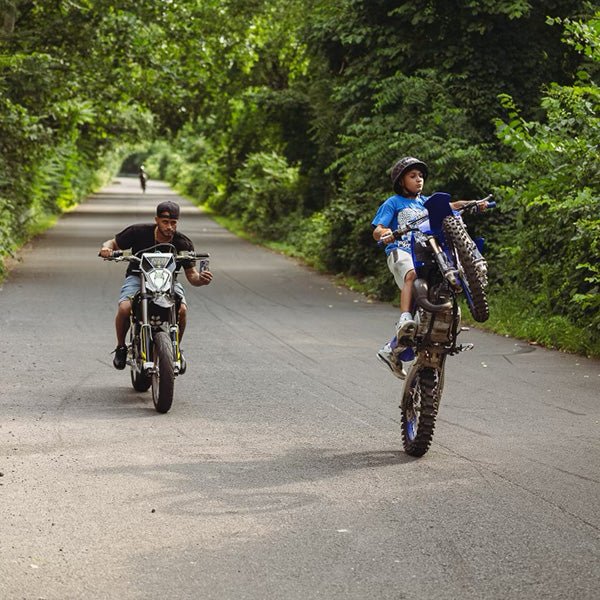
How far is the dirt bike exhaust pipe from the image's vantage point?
7.46m

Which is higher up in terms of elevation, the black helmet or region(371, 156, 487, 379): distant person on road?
the black helmet

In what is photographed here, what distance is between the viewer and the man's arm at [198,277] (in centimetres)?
974

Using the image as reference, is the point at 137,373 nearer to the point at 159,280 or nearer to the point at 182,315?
the point at 182,315

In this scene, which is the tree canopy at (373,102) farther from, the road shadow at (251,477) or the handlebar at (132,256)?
the road shadow at (251,477)

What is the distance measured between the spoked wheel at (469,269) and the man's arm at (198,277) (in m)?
2.99

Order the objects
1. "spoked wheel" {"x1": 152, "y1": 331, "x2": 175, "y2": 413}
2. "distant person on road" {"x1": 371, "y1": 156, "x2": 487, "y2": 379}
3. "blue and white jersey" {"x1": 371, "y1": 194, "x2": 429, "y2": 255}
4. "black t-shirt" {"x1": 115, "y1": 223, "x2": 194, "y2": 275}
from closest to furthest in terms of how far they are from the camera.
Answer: "distant person on road" {"x1": 371, "y1": 156, "x2": 487, "y2": 379} < "blue and white jersey" {"x1": 371, "y1": 194, "x2": 429, "y2": 255} < "spoked wheel" {"x1": 152, "y1": 331, "x2": 175, "y2": 413} < "black t-shirt" {"x1": 115, "y1": 223, "x2": 194, "y2": 275}

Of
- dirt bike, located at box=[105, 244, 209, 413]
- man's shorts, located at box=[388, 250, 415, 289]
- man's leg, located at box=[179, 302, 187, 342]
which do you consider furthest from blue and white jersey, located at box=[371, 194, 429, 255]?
man's leg, located at box=[179, 302, 187, 342]

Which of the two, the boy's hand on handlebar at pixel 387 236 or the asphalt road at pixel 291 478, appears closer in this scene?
the asphalt road at pixel 291 478

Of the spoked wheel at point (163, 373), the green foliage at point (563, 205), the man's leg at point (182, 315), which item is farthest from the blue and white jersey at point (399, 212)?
the green foliage at point (563, 205)

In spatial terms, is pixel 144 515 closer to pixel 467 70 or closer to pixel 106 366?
pixel 106 366

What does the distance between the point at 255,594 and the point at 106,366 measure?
726cm

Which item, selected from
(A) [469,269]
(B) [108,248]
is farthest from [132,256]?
(A) [469,269]

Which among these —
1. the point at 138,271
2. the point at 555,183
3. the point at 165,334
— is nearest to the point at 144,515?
the point at 165,334

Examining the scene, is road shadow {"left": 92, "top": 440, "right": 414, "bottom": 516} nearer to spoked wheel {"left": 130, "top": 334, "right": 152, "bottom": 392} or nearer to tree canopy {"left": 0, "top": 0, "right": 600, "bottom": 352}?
spoked wheel {"left": 130, "top": 334, "right": 152, "bottom": 392}
